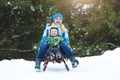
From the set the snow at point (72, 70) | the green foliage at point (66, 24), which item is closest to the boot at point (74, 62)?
the snow at point (72, 70)

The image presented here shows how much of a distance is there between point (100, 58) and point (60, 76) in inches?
75.5

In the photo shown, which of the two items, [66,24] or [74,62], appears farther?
[66,24]

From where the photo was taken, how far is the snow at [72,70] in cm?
870

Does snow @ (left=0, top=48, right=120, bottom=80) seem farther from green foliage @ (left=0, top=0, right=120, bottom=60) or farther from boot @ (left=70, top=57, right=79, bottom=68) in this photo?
green foliage @ (left=0, top=0, right=120, bottom=60)

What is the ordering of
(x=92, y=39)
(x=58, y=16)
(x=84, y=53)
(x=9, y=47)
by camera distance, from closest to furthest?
1. (x=58, y=16)
2. (x=84, y=53)
3. (x=92, y=39)
4. (x=9, y=47)

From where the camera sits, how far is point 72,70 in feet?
31.3

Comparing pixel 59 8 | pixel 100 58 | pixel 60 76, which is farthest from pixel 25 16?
pixel 60 76

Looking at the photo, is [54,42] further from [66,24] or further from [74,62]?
[66,24]

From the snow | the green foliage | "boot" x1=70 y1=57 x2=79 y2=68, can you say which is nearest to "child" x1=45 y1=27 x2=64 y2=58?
"boot" x1=70 y1=57 x2=79 y2=68

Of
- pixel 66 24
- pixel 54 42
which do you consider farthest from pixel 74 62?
pixel 66 24

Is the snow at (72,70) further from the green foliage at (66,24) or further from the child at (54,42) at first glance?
the green foliage at (66,24)

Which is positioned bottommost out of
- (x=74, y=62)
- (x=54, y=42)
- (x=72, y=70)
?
(x=72, y=70)

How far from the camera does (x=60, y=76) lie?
29.0ft

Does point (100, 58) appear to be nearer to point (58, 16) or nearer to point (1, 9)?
point (58, 16)
